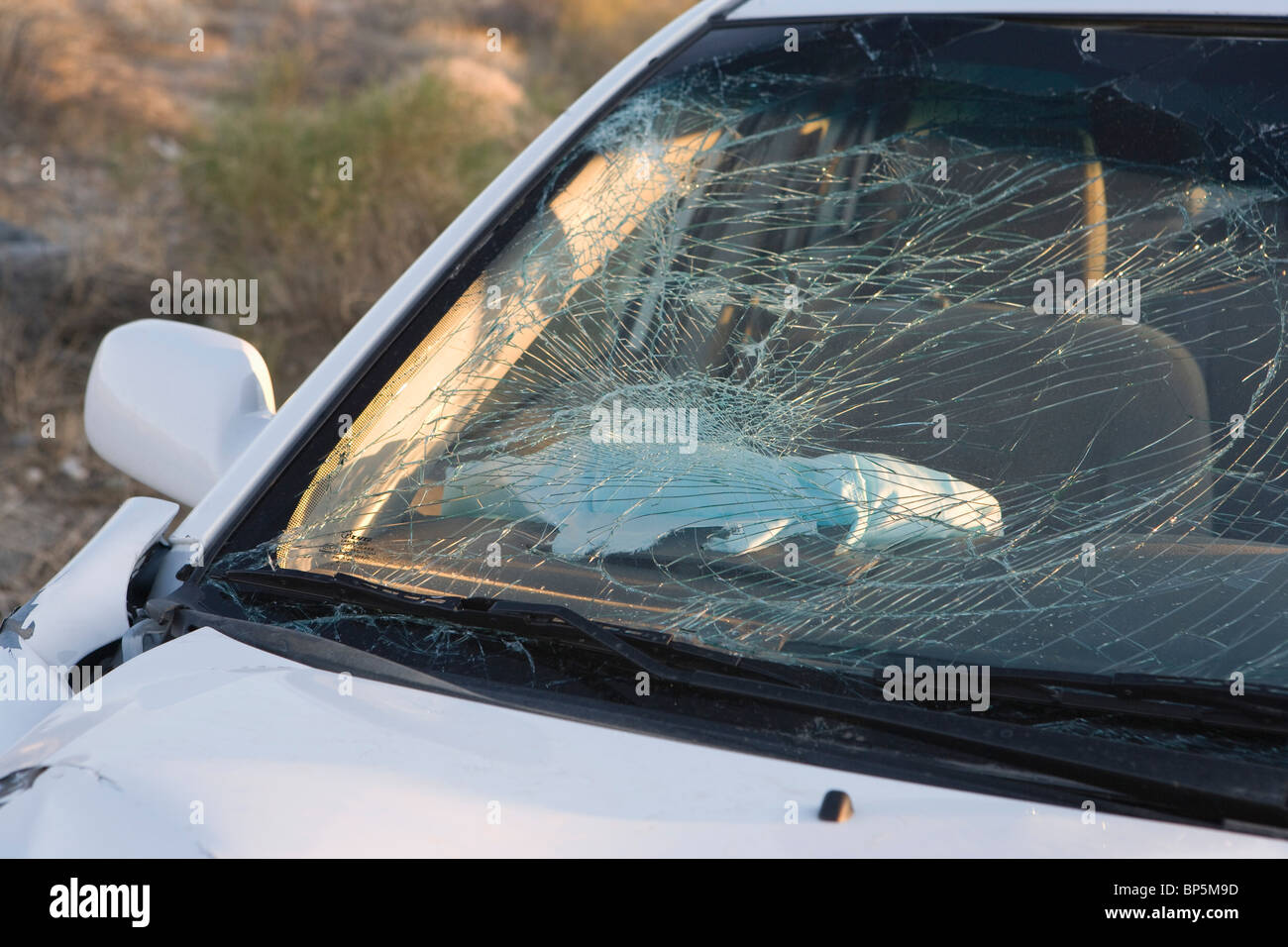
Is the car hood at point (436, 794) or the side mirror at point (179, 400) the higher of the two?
the side mirror at point (179, 400)

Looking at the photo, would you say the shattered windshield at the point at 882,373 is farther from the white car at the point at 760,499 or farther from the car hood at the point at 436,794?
the car hood at the point at 436,794

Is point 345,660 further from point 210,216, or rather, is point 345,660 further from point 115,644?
point 210,216

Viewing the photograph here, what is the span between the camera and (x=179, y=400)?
5.36ft

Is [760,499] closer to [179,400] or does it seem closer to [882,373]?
[882,373]

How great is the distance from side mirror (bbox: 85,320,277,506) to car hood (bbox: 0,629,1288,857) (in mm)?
502

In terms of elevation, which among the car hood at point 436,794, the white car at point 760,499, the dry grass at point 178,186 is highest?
the dry grass at point 178,186

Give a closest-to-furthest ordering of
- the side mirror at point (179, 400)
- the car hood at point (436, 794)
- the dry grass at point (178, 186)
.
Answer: the car hood at point (436, 794) → the side mirror at point (179, 400) → the dry grass at point (178, 186)

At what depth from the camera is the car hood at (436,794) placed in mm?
1005

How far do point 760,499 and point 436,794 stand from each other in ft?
1.75

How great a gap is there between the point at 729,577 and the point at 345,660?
42 cm

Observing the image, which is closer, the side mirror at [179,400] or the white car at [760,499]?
the white car at [760,499]

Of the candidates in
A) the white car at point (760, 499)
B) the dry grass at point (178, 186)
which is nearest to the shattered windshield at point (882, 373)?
the white car at point (760, 499)

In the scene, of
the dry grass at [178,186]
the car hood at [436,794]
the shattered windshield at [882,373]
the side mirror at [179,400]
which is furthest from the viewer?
the dry grass at [178,186]

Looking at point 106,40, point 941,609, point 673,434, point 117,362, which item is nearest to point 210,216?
point 106,40
